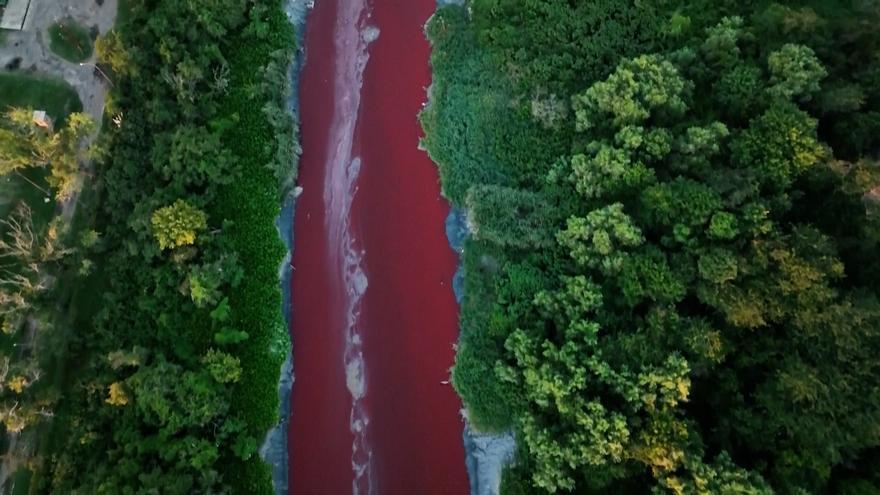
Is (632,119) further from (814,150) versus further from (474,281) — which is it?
(474,281)

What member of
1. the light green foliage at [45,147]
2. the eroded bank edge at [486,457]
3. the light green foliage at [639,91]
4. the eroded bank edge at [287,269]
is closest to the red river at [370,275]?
the eroded bank edge at [287,269]

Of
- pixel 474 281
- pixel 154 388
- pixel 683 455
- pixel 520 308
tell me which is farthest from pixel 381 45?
pixel 683 455

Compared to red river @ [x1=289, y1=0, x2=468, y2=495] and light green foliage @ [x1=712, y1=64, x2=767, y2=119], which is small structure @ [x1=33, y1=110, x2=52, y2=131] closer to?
red river @ [x1=289, y1=0, x2=468, y2=495]

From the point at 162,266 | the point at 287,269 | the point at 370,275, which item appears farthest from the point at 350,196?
the point at 162,266

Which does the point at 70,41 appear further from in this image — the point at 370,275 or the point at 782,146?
the point at 782,146

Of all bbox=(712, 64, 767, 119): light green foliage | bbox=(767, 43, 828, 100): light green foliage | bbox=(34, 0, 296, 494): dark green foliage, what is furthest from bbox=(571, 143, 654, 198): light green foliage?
bbox=(34, 0, 296, 494): dark green foliage
